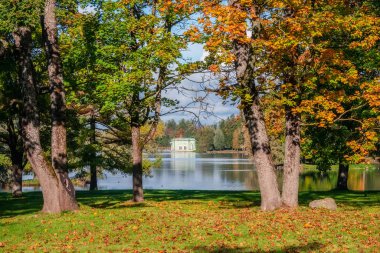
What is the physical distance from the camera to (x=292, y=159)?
18.3 meters

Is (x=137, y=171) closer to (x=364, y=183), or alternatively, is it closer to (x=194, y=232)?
(x=194, y=232)

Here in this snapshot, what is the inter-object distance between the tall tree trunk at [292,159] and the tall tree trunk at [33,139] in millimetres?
8026

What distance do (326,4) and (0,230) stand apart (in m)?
13.5

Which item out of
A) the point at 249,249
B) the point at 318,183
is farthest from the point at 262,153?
the point at 318,183

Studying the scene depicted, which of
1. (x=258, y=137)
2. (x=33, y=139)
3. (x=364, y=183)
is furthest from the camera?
(x=364, y=183)

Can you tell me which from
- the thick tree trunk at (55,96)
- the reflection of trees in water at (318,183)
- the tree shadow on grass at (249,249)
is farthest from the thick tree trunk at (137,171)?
the reflection of trees in water at (318,183)

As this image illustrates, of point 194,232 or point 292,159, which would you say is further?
point 292,159

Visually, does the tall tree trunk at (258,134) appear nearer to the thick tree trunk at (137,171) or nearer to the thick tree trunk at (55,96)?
the thick tree trunk at (55,96)

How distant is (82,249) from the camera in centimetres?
1117

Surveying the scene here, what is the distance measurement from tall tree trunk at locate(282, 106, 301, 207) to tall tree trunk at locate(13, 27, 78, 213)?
803 cm

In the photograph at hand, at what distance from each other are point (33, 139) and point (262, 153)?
813 cm

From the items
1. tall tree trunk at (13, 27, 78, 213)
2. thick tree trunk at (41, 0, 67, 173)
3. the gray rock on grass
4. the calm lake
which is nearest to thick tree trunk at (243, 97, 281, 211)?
the gray rock on grass

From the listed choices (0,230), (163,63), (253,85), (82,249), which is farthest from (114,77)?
(82,249)

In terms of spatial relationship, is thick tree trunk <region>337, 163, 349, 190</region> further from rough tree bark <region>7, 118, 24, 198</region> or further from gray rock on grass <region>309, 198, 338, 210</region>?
rough tree bark <region>7, 118, 24, 198</region>
